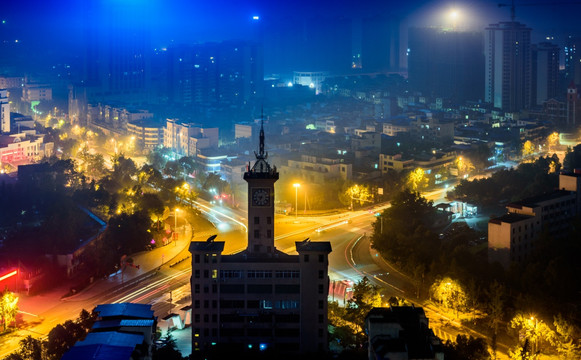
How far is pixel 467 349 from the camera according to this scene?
7.75 metres

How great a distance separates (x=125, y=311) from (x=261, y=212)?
165 cm

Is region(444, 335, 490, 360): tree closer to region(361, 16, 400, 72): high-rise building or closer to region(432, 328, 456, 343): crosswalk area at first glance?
region(432, 328, 456, 343): crosswalk area

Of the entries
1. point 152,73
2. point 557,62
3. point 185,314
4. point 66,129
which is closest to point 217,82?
point 152,73

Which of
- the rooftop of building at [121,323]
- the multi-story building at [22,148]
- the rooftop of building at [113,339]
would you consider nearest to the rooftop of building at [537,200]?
the rooftop of building at [121,323]

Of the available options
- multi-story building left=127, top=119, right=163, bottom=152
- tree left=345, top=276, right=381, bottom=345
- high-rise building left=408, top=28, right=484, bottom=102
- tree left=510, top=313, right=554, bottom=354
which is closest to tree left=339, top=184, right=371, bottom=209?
tree left=345, top=276, right=381, bottom=345

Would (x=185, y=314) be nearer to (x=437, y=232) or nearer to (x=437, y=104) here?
(x=437, y=232)

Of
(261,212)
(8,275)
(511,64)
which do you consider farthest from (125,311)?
(511,64)

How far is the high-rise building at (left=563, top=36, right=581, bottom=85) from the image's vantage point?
2998 cm

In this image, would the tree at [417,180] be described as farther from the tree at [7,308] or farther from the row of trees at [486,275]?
the tree at [7,308]

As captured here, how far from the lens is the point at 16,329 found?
877 cm

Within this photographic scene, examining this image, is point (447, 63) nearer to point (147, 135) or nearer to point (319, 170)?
point (147, 135)

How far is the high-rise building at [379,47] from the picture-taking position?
41.1 m

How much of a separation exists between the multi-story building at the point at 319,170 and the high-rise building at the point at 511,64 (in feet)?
41.3

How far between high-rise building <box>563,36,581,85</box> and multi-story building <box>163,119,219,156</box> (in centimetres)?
1615
